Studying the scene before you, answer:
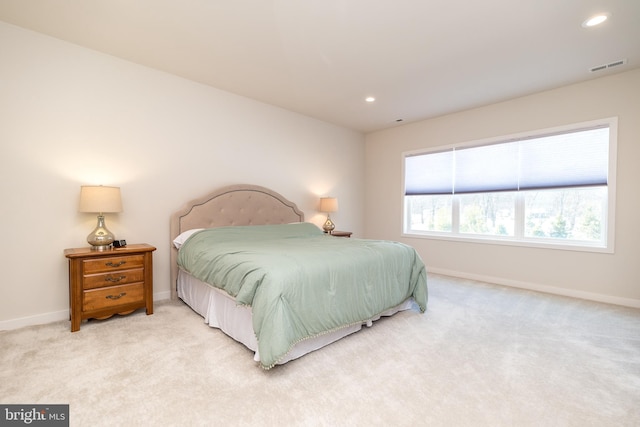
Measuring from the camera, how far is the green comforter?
73.1 inches

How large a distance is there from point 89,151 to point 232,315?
2179 millimetres

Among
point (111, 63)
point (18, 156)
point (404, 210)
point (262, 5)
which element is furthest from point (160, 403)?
point (404, 210)

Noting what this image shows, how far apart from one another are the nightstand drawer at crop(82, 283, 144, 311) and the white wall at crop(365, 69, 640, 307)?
4142 millimetres

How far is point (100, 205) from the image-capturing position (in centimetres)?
257

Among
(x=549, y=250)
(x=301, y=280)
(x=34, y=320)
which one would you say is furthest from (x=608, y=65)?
(x=34, y=320)

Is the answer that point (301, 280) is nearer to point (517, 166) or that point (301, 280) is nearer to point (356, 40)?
point (356, 40)

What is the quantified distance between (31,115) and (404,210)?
5017mm

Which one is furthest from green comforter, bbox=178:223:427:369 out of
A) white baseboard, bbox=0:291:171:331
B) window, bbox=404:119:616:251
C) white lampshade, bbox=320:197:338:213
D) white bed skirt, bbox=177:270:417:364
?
window, bbox=404:119:616:251

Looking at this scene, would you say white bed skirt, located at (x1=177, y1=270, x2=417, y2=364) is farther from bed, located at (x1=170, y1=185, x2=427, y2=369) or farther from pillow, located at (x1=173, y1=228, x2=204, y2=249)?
pillow, located at (x1=173, y1=228, x2=204, y2=249)

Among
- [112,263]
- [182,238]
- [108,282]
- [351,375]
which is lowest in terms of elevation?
[351,375]

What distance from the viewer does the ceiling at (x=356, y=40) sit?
2197mm

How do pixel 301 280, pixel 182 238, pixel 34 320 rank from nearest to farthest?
pixel 301 280 < pixel 34 320 < pixel 182 238

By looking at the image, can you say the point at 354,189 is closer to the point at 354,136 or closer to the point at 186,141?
the point at 354,136

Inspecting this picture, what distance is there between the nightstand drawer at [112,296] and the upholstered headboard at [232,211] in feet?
1.83
